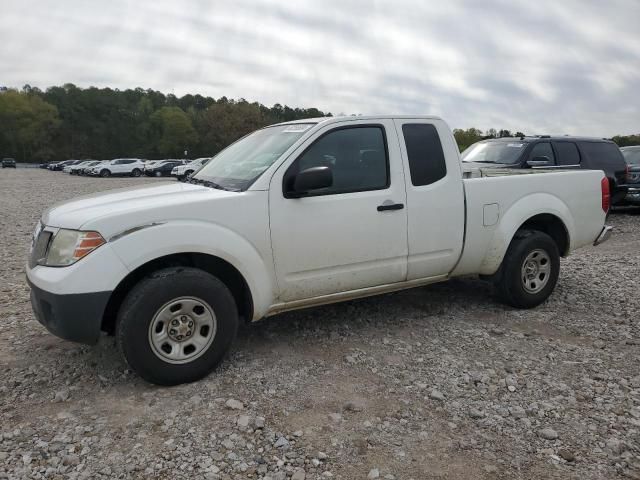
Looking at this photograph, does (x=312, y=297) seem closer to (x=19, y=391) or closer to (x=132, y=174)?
(x=19, y=391)

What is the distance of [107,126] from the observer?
89.0 metres

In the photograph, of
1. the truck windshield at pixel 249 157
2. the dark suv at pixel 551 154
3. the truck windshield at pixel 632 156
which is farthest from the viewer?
the truck windshield at pixel 632 156

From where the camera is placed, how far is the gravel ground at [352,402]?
277cm

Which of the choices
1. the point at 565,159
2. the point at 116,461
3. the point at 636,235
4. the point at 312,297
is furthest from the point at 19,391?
the point at 636,235

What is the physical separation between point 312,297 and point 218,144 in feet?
274

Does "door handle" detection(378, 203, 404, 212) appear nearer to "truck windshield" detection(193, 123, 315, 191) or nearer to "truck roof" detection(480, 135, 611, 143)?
"truck windshield" detection(193, 123, 315, 191)

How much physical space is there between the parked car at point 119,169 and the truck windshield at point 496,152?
37489 millimetres

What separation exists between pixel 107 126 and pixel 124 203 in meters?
94.0

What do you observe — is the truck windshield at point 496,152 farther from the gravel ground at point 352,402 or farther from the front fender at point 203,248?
the front fender at point 203,248

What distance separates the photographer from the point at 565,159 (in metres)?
10.1

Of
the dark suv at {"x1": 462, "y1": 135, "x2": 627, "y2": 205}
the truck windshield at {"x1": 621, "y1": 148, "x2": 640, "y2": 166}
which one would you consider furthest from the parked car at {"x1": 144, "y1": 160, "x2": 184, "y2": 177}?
the dark suv at {"x1": 462, "y1": 135, "x2": 627, "y2": 205}

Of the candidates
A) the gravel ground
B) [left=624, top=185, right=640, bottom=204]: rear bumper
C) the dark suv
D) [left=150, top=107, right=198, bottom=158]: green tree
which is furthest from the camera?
[left=150, top=107, right=198, bottom=158]: green tree

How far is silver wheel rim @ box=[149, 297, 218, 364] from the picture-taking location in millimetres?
3414

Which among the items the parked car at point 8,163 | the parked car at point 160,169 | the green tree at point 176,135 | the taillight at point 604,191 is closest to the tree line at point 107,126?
the green tree at point 176,135
